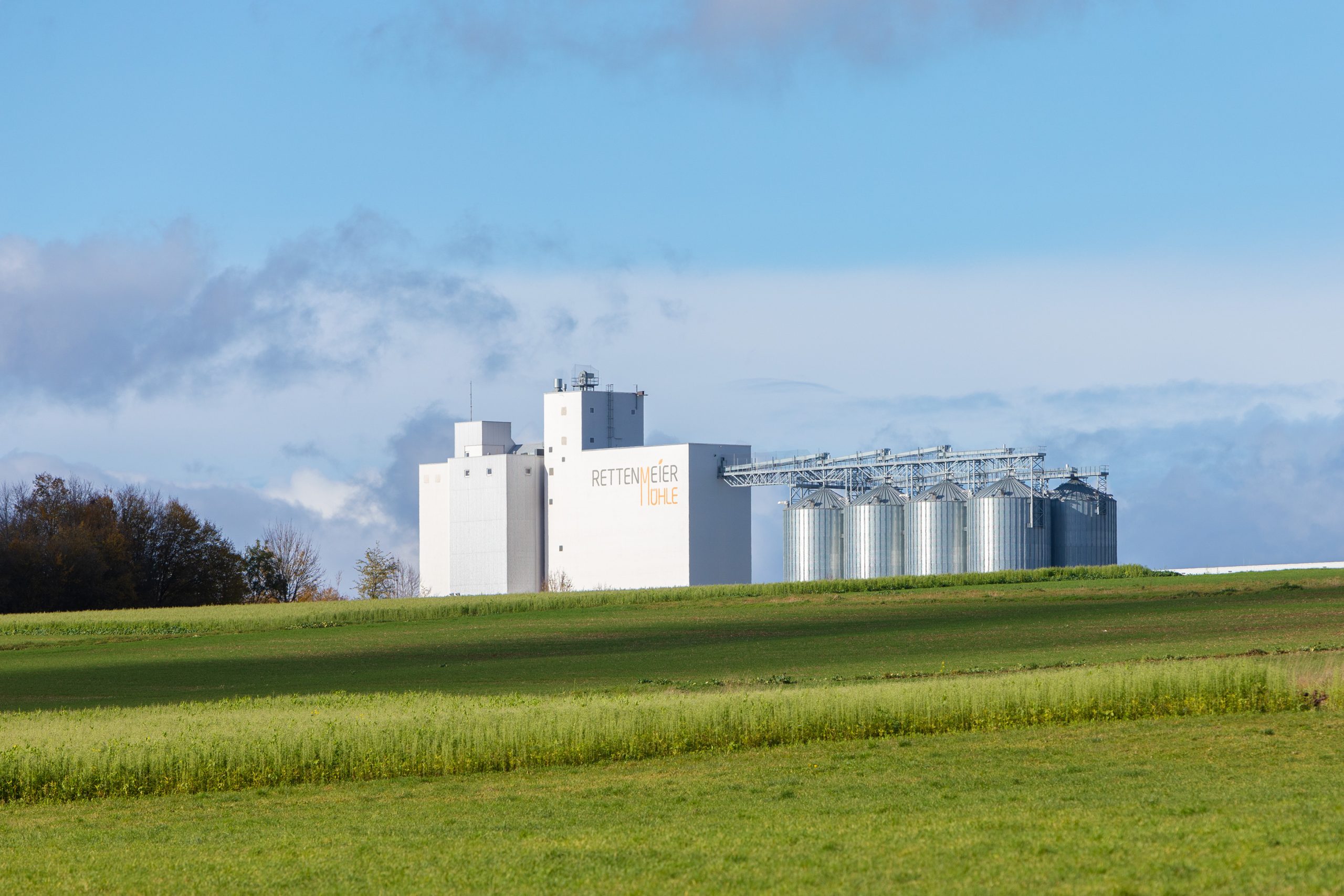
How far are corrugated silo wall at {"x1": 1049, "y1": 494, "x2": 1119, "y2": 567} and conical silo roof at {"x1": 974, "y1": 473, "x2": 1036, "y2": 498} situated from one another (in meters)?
2.00

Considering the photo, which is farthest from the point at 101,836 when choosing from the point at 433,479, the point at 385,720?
the point at 433,479

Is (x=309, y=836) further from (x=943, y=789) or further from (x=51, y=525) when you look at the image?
(x=51, y=525)

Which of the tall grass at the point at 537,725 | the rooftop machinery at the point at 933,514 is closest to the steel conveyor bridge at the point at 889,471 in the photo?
the rooftop machinery at the point at 933,514

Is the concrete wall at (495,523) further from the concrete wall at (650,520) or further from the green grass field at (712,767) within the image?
the green grass field at (712,767)

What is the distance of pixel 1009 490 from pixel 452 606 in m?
32.0

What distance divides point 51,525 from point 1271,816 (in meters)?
105

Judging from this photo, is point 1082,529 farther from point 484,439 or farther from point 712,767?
point 712,767

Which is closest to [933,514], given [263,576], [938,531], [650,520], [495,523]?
[938,531]

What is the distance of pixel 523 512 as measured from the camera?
105 meters

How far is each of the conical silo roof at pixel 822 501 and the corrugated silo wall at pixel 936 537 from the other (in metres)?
6.02

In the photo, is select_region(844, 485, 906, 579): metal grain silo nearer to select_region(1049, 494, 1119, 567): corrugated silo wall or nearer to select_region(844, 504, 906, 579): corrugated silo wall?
select_region(844, 504, 906, 579): corrugated silo wall

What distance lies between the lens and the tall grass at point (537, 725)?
87.3 feet

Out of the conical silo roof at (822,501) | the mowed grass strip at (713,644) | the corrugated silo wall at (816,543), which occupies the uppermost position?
the conical silo roof at (822,501)

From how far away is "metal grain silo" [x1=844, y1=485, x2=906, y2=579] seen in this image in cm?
9112
